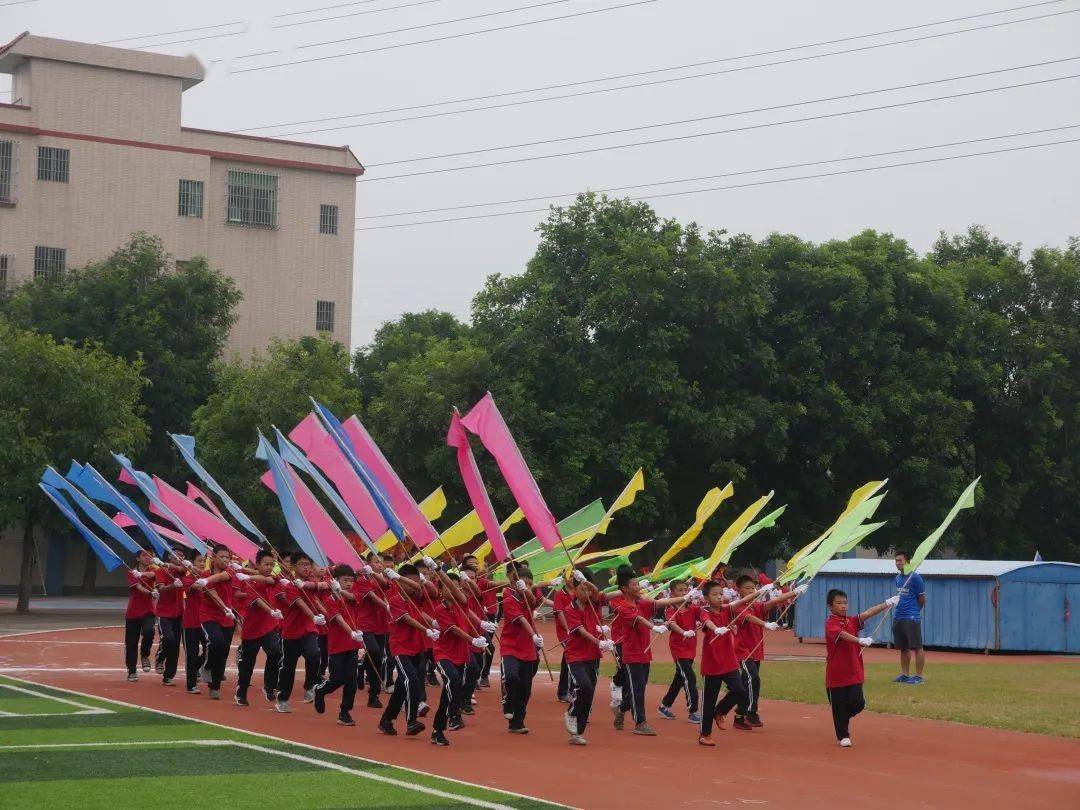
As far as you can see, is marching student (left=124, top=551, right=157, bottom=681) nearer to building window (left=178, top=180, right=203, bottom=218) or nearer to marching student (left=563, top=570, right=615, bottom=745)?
marching student (left=563, top=570, right=615, bottom=745)

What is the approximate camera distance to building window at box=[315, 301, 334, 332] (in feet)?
175

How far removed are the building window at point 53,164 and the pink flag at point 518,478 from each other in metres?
37.4

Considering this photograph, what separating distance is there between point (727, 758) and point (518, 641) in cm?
249

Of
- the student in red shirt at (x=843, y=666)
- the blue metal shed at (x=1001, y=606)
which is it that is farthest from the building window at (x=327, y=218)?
the student in red shirt at (x=843, y=666)

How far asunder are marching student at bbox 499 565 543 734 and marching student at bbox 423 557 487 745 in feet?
1.46

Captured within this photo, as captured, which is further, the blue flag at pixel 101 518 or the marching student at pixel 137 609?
the blue flag at pixel 101 518

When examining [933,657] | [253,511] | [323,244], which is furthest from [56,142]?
[933,657]

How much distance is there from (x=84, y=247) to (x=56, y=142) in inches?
140

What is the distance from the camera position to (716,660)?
14.8 m

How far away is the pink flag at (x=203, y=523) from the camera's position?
20281 millimetres

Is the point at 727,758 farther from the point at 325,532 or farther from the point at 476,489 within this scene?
the point at 325,532

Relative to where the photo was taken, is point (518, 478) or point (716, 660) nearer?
point (716, 660)

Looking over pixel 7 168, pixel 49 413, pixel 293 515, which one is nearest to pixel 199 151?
pixel 7 168

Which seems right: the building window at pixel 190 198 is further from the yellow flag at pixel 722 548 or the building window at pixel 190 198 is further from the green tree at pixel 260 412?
the yellow flag at pixel 722 548
